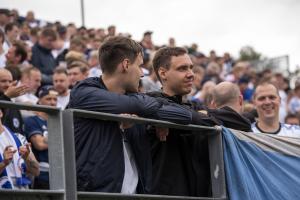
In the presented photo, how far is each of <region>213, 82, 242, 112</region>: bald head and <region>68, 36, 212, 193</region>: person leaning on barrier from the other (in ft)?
4.25

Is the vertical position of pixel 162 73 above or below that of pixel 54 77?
below

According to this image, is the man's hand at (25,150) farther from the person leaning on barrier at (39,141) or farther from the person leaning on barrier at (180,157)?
the person leaning on barrier at (39,141)

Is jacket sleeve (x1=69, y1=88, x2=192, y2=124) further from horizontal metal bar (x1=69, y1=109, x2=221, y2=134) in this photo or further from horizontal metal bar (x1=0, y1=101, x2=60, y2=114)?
horizontal metal bar (x1=0, y1=101, x2=60, y2=114)

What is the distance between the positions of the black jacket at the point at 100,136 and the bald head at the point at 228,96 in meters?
1.61

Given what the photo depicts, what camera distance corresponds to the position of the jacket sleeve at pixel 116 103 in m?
5.01

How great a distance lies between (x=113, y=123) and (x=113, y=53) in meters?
0.53

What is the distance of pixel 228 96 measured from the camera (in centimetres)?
668

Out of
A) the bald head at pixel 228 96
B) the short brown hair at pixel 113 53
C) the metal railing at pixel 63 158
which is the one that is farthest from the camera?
the bald head at pixel 228 96

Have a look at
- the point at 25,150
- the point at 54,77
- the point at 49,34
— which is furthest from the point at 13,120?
the point at 49,34

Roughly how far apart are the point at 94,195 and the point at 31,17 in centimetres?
1527

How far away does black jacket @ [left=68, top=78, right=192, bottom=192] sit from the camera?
4.90 m

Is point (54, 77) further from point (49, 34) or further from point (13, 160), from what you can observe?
Result: point (13, 160)

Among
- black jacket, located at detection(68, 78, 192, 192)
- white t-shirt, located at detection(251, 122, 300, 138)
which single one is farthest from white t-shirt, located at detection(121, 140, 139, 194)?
white t-shirt, located at detection(251, 122, 300, 138)

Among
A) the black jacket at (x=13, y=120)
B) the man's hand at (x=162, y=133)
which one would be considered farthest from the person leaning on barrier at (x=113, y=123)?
the black jacket at (x=13, y=120)
